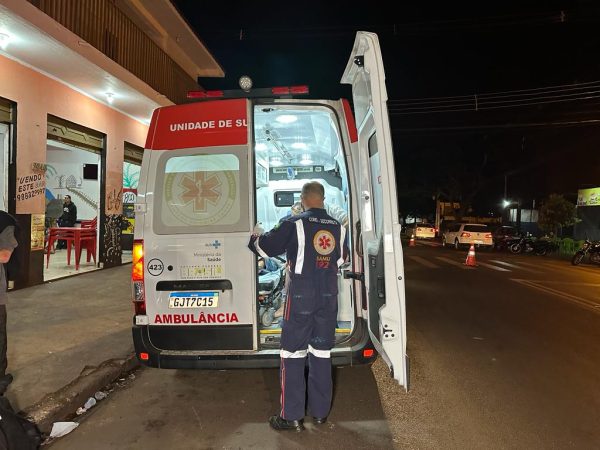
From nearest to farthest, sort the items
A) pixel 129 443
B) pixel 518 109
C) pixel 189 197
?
1. pixel 129 443
2. pixel 189 197
3. pixel 518 109

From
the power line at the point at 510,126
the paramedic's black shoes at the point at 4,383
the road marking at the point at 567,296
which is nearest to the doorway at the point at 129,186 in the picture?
the paramedic's black shoes at the point at 4,383

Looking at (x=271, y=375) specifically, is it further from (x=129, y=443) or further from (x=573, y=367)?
(x=573, y=367)

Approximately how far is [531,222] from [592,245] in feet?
66.4

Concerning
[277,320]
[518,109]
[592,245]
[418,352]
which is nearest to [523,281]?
[592,245]

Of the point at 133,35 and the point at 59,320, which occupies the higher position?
the point at 133,35

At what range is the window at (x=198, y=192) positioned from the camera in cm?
401

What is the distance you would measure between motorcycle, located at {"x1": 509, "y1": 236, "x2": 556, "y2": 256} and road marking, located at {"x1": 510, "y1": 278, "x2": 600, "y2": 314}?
11.6 m

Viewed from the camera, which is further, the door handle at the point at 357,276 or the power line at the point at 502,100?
Answer: the power line at the point at 502,100

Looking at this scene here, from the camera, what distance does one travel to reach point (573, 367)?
212 inches

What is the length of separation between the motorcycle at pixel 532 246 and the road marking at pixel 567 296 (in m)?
11.6

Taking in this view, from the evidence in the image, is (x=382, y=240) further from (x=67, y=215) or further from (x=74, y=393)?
(x=67, y=215)

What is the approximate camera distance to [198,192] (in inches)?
160

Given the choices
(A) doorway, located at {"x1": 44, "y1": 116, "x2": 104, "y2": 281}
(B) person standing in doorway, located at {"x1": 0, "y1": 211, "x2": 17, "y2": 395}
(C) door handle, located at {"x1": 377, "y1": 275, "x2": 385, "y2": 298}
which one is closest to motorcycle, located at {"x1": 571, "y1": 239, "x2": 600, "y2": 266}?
(A) doorway, located at {"x1": 44, "y1": 116, "x2": 104, "y2": 281}

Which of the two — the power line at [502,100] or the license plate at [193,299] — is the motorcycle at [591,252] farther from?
the license plate at [193,299]
